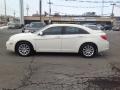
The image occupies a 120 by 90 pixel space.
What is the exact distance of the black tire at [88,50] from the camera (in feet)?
42.3

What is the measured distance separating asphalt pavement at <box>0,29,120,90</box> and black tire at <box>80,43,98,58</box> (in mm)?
246

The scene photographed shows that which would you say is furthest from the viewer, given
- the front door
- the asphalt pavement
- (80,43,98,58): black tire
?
(80,43,98,58): black tire

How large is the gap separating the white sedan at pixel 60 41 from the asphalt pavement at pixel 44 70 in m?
0.35

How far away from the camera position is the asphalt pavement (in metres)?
7.54

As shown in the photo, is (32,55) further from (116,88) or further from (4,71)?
(116,88)

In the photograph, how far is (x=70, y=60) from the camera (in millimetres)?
11930

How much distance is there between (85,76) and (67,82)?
42.1 inches

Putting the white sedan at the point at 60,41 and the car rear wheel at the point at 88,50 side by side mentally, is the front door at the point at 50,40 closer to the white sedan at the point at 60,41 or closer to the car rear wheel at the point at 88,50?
the white sedan at the point at 60,41

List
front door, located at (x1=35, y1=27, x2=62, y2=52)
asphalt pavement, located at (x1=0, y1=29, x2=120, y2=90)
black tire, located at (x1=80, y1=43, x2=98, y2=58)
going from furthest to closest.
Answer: black tire, located at (x1=80, y1=43, x2=98, y2=58)
front door, located at (x1=35, y1=27, x2=62, y2=52)
asphalt pavement, located at (x1=0, y1=29, x2=120, y2=90)

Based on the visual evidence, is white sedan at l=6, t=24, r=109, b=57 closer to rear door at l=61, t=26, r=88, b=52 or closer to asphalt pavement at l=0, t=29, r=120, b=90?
rear door at l=61, t=26, r=88, b=52

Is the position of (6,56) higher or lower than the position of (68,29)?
lower

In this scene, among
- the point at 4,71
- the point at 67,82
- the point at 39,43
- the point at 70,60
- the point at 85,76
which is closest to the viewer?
the point at 67,82

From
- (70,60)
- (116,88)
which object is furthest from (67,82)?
(70,60)

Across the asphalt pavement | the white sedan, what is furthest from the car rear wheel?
the asphalt pavement
